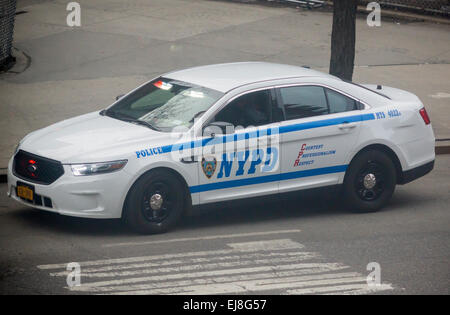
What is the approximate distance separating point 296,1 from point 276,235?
14849 mm

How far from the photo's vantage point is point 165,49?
17875 mm

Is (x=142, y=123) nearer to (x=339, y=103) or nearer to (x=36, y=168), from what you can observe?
(x=36, y=168)

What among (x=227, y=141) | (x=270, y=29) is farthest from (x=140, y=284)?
(x=270, y=29)

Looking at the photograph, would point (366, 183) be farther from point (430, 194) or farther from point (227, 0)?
point (227, 0)

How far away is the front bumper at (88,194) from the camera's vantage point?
8219mm

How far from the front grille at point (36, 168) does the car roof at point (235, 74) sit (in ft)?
6.26

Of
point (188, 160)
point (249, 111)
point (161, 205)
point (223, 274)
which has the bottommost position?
point (223, 274)

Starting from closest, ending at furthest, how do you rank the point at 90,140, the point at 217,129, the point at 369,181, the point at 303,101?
the point at 90,140 → the point at 217,129 → the point at 303,101 → the point at 369,181

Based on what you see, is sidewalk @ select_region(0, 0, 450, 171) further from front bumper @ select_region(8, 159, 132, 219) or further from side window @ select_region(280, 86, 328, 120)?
side window @ select_region(280, 86, 328, 120)

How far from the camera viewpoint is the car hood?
27.3 ft

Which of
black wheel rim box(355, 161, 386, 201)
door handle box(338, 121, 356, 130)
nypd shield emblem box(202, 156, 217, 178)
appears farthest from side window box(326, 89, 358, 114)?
nypd shield emblem box(202, 156, 217, 178)

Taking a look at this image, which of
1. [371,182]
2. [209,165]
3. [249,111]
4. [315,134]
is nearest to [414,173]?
[371,182]

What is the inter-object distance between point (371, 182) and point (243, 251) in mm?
2185

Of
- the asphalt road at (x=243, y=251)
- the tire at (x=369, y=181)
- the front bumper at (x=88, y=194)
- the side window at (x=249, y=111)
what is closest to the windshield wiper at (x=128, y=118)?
the side window at (x=249, y=111)
